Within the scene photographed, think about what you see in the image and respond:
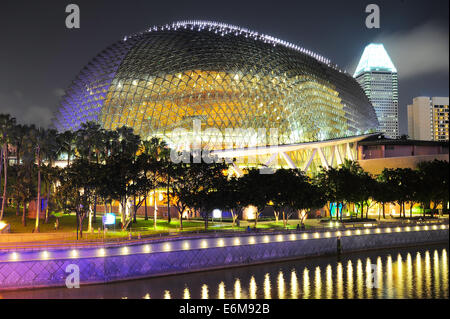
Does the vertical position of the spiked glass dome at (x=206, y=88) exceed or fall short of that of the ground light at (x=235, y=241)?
it exceeds it

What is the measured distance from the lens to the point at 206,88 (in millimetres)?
78625

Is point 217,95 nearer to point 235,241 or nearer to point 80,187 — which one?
point 80,187

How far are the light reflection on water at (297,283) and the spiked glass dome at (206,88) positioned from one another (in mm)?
35898

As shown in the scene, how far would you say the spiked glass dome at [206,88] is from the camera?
78.0 metres

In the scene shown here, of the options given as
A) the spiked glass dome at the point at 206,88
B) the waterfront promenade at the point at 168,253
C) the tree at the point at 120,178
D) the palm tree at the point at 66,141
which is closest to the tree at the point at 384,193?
the waterfront promenade at the point at 168,253

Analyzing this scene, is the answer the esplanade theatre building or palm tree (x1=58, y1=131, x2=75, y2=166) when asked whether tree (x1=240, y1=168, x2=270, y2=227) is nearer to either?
the esplanade theatre building

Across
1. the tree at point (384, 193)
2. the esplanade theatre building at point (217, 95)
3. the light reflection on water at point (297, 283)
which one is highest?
the esplanade theatre building at point (217, 95)

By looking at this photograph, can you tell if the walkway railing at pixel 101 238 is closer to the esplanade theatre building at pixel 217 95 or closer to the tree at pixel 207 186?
the tree at pixel 207 186

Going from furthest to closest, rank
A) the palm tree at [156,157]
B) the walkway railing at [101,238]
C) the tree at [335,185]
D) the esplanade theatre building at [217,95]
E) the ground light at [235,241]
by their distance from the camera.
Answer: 1. the esplanade theatre building at [217,95]
2. the tree at [335,185]
3. the palm tree at [156,157]
4. the walkway railing at [101,238]
5. the ground light at [235,241]

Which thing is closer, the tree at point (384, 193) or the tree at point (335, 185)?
the tree at point (335, 185)

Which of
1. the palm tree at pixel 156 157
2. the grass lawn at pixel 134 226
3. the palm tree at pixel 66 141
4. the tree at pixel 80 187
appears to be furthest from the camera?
the palm tree at pixel 66 141

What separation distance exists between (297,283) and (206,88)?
45.7 metres
